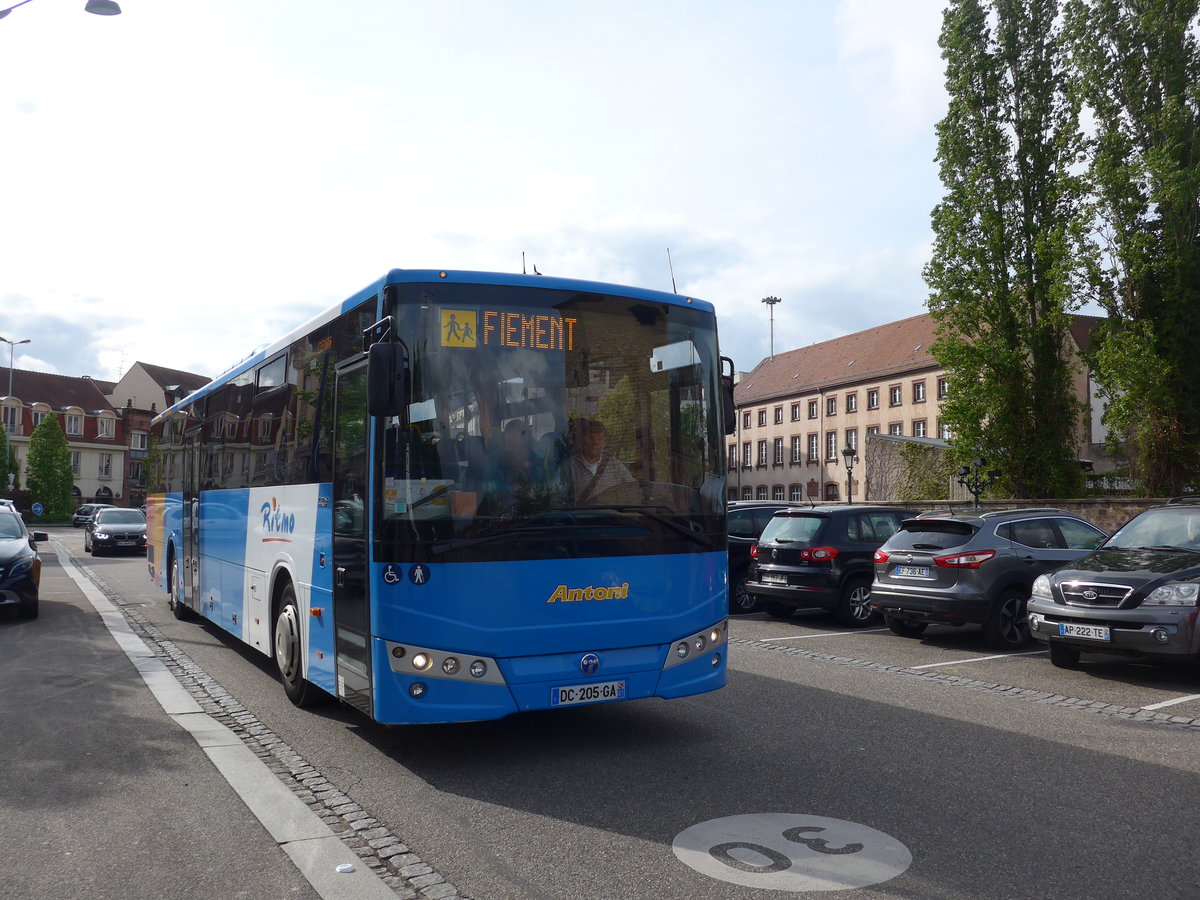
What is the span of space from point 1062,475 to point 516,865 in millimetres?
33853

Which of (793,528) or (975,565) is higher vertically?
(793,528)

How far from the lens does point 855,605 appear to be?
47.9 feet

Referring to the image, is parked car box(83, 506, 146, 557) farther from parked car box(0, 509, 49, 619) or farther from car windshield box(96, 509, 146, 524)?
parked car box(0, 509, 49, 619)

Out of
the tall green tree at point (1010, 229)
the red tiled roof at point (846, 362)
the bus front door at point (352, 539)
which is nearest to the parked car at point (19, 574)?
the bus front door at point (352, 539)

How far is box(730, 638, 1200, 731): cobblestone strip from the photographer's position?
26.6ft

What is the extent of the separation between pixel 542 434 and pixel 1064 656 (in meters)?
6.99

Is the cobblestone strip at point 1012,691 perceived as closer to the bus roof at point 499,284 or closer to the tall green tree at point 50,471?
the bus roof at point 499,284

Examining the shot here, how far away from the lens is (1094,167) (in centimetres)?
3175

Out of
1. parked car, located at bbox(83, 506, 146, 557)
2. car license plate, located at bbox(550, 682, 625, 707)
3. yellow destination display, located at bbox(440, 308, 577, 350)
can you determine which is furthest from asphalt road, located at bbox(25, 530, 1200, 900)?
parked car, located at bbox(83, 506, 146, 557)

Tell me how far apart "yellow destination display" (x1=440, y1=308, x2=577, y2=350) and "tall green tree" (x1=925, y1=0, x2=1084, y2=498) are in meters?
31.5

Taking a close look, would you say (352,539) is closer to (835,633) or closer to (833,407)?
(835,633)

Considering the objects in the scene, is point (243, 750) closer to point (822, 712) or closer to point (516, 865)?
point (516, 865)

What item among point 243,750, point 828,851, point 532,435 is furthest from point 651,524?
point 243,750

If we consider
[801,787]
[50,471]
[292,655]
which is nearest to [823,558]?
[292,655]
